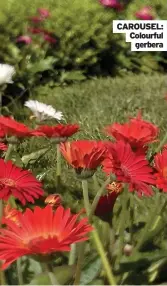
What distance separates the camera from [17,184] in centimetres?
123

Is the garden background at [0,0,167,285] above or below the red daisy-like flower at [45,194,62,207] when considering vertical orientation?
above

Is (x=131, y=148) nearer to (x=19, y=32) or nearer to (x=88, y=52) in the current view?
(x=19, y=32)

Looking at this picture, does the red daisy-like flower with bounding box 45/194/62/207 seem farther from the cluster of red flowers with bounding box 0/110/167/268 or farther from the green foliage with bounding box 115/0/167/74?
the green foliage with bounding box 115/0/167/74

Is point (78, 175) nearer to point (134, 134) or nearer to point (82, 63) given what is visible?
point (134, 134)

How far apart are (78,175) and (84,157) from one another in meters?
0.03

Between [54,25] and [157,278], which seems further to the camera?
[54,25]

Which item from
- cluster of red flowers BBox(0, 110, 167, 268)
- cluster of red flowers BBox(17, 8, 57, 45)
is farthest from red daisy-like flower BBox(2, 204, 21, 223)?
cluster of red flowers BBox(17, 8, 57, 45)

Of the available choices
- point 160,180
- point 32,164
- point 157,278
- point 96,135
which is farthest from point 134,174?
point 96,135

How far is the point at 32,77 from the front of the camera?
5523mm

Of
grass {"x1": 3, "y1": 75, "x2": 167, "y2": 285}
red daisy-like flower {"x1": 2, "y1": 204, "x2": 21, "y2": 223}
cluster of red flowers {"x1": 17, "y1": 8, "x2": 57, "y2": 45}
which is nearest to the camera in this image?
red daisy-like flower {"x1": 2, "y1": 204, "x2": 21, "y2": 223}

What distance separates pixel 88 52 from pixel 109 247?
488 cm

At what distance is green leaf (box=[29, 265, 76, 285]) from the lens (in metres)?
1.16

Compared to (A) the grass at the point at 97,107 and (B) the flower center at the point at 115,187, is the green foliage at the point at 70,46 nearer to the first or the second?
(A) the grass at the point at 97,107

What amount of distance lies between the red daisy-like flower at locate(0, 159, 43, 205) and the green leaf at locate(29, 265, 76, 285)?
0.36 ft
